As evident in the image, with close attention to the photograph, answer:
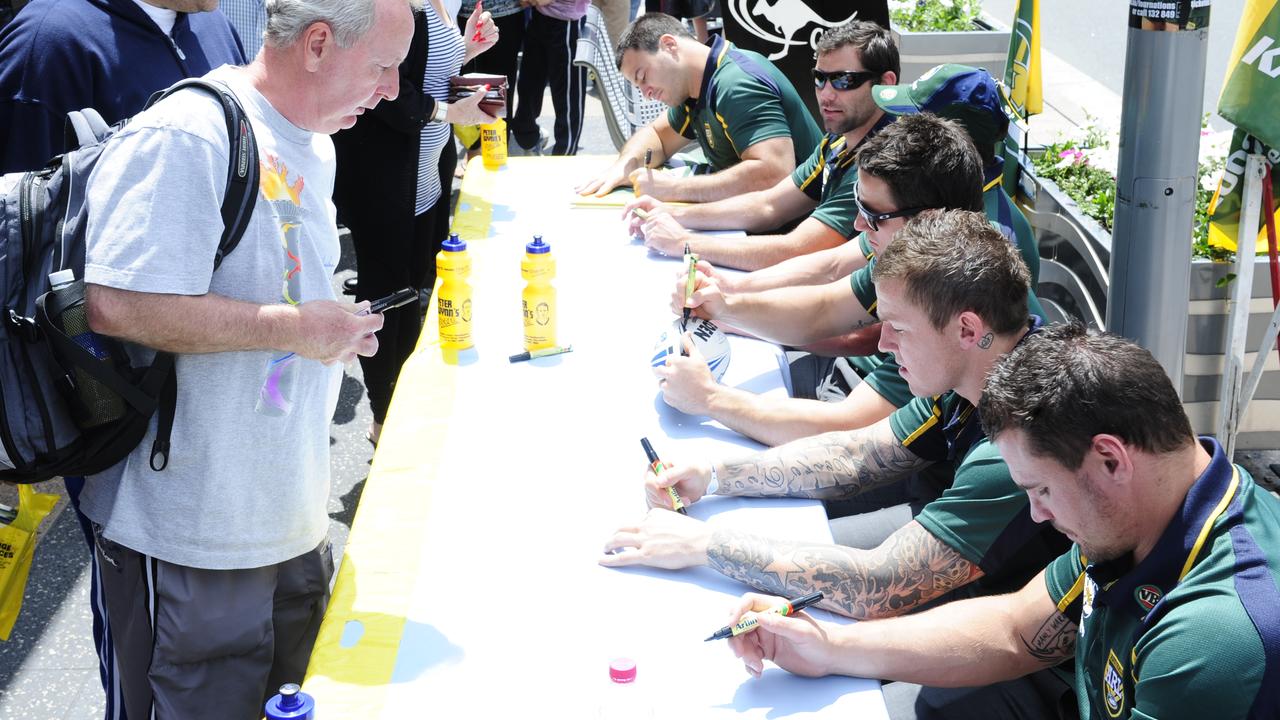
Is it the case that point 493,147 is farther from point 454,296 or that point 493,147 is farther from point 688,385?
point 688,385

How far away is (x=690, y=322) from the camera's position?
283cm

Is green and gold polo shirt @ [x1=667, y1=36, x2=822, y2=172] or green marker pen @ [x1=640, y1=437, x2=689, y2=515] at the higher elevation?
green and gold polo shirt @ [x1=667, y1=36, x2=822, y2=172]

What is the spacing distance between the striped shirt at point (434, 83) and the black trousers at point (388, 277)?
0.35ft

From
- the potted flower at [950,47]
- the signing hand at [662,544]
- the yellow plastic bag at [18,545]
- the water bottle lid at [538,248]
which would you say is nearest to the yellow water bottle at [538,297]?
the water bottle lid at [538,248]

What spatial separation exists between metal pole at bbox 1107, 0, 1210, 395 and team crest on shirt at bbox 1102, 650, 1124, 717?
165cm

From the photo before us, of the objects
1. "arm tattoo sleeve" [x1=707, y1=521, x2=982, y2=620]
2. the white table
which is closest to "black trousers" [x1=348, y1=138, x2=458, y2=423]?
the white table

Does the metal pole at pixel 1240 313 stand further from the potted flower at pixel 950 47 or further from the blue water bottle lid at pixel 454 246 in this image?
the potted flower at pixel 950 47

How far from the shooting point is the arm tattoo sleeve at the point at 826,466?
234 cm

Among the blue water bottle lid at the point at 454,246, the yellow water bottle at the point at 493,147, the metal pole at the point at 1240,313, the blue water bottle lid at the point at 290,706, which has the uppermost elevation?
the blue water bottle lid at the point at 454,246

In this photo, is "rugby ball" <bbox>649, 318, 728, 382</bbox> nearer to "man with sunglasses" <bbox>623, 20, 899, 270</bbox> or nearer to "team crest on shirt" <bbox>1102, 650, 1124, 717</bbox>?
"man with sunglasses" <bbox>623, 20, 899, 270</bbox>

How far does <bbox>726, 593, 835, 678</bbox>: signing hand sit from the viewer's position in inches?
71.3

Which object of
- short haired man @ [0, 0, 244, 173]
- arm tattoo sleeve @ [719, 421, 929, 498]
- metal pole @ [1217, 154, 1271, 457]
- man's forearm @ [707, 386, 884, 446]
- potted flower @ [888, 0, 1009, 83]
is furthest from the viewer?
potted flower @ [888, 0, 1009, 83]

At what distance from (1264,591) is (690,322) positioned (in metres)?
1.54

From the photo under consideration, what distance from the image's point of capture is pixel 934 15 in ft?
20.3
